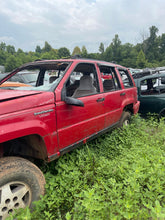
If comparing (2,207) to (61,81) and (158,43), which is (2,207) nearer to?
(61,81)

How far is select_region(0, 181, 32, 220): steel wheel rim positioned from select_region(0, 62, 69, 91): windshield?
1.29 metres

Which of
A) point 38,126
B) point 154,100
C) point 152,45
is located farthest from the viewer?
point 152,45

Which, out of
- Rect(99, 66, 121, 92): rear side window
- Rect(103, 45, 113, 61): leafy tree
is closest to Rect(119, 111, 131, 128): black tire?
Rect(99, 66, 121, 92): rear side window

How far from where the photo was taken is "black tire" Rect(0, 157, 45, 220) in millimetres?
1599

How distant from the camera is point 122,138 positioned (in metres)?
3.59

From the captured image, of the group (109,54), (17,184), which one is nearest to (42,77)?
(17,184)

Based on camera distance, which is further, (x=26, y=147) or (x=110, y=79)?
(x=110, y=79)

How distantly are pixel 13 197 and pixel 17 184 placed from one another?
132mm

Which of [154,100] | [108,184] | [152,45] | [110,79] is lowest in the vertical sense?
[108,184]

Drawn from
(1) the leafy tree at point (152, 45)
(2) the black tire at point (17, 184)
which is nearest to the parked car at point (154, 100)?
(2) the black tire at point (17, 184)

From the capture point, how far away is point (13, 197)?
1.65 m

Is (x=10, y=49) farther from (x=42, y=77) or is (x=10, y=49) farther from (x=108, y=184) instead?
(x=108, y=184)

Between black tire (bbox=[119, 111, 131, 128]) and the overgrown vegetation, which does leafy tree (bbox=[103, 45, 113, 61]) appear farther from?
the overgrown vegetation

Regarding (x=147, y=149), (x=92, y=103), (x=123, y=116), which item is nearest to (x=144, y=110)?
(x=123, y=116)
